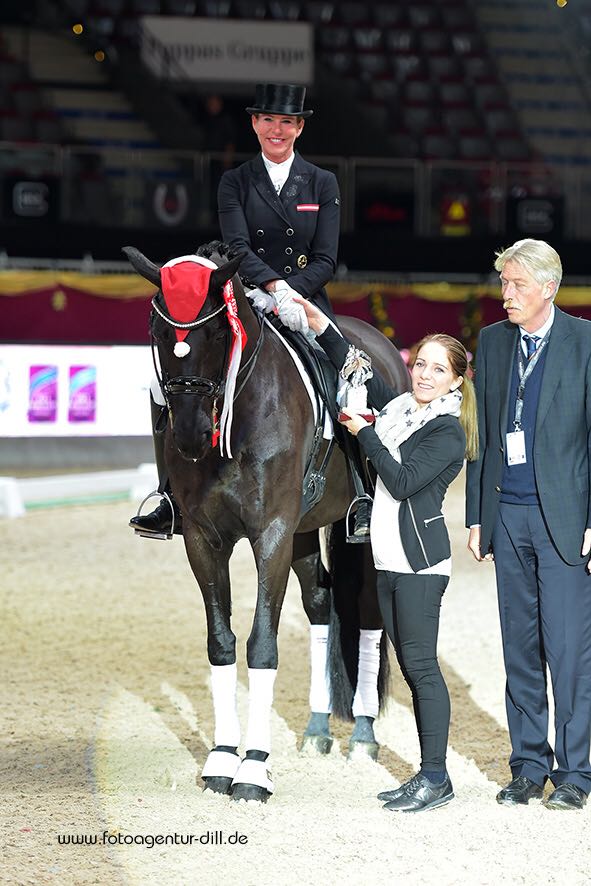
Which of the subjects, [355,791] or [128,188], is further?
[128,188]

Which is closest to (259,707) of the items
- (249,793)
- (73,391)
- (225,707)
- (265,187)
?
(225,707)

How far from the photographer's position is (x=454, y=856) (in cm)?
399

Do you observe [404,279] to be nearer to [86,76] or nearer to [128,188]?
[128,188]

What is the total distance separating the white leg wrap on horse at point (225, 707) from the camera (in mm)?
4707

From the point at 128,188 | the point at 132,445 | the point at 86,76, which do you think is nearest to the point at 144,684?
the point at 132,445

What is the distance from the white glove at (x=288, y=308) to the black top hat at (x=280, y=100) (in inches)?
27.6

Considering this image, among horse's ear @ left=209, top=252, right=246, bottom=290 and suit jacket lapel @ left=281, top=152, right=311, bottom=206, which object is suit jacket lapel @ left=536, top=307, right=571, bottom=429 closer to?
horse's ear @ left=209, top=252, right=246, bottom=290

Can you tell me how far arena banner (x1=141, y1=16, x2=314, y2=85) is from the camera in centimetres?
2041

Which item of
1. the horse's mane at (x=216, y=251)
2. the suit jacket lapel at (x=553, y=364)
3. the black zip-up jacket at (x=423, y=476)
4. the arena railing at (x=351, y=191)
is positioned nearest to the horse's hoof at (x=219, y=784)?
the black zip-up jacket at (x=423, y=476)

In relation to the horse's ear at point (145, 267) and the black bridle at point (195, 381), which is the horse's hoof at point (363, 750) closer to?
the black bridle at point (195, 381)

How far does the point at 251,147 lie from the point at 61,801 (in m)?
15.2

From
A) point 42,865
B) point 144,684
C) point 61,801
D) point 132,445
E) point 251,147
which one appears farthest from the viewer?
point 251,147

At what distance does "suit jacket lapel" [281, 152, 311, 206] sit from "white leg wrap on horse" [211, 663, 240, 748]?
1.83m

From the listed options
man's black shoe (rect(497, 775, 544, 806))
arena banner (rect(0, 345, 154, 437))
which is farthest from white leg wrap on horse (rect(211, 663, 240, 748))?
arena banner (rect(0, 345, 154, 437))
